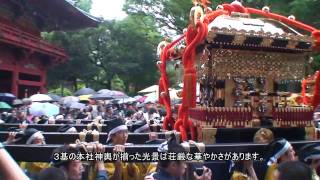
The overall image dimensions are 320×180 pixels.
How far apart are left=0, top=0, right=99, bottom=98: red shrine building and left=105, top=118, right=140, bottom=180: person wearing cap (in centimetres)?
976

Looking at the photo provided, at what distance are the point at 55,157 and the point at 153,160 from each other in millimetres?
761

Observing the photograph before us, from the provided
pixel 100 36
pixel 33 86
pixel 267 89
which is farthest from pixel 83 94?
pixel 267 89

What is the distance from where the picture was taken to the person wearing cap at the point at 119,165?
3.23 m

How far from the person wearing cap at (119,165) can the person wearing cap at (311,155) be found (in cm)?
152

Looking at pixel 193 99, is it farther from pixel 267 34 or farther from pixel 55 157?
pixel 55 157

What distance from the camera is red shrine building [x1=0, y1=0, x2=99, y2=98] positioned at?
46.7 ft

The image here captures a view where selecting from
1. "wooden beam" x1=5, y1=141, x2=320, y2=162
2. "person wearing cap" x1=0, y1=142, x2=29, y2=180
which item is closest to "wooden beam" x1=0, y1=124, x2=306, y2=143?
"wooden beam" x1=5, y1=141, x2=320, y2=162

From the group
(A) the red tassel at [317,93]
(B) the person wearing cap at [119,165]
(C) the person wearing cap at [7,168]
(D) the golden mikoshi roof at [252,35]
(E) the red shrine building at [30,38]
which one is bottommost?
(B) the person wearing cap at [119,165]

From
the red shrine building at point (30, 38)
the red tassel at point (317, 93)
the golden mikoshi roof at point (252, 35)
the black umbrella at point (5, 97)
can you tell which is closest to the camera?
the golden mikoshi roof at point (252, 35)

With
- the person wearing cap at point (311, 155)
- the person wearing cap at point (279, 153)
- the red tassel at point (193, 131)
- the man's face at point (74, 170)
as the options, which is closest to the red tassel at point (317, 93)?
the red tassel at point (193, 131)

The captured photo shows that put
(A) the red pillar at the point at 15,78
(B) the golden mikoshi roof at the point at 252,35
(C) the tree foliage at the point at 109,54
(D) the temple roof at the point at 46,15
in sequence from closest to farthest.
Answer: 1. (B) the golden mikoshi roof at the point at 252,35
2. (D) the temple roof at the point at 46,15
3. (A) the red pillar at the point at 15,78
4. (C) the tree foliage at the point at 109,54

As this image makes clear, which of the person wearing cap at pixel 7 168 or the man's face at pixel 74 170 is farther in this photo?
the man's face at pixel 74 170

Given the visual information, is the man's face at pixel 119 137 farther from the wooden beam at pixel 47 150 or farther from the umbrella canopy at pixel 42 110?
the umbrella canopy at pixel 42 110

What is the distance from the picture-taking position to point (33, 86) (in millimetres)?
17250
